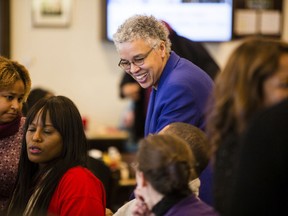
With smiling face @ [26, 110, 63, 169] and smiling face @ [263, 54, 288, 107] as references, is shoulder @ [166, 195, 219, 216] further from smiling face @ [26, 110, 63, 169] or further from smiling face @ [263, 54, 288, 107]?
smiling face @ [26, 110, 63, 169]

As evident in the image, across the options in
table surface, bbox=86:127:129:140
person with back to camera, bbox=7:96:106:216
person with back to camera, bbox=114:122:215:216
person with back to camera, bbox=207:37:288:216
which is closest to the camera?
person with back to camera, bbox=207:37:288:216

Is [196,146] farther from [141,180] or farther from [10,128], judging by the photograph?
[10,128]

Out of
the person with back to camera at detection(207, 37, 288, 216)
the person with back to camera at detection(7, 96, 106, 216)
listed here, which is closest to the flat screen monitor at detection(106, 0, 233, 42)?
the person with back to camera at detection(7, 96, 106, 216)

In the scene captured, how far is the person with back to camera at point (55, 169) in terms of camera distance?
1.93 metres

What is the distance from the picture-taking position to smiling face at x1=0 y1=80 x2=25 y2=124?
227cm

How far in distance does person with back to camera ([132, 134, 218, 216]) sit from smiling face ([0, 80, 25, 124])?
911 millimetres

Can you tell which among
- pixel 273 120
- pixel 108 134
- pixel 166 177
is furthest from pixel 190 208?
pixel 108 134

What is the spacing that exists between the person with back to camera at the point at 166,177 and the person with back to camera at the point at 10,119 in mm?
870

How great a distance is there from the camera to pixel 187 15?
16.7ft

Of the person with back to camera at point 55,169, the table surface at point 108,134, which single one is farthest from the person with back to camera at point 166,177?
the table surface at point 108,134

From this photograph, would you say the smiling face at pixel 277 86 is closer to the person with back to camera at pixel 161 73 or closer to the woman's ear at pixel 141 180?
the woman's ear at pixel 141 180

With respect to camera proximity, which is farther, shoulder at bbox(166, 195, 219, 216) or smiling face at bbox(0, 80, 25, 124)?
smiling face at bbox(0, 80, 25, 124)

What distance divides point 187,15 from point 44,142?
10.7 feet

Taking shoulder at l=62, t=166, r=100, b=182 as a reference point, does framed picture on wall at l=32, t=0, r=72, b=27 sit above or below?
above
